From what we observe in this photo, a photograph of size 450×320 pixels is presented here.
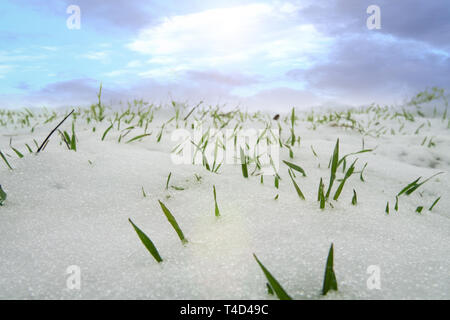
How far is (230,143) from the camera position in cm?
237

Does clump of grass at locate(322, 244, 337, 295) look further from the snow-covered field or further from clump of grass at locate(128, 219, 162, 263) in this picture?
clump of grass at locate(128, 219, 162, 263)

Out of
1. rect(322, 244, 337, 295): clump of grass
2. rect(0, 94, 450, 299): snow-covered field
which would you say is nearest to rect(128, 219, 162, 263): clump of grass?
rect(0, 94, 450, 299): snow-covered field

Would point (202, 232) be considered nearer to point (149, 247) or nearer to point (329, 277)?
point (149, 247)

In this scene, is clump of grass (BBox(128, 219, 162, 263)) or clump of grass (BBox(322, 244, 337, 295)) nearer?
clump of grass (BBox(322, 244, 337, 295))

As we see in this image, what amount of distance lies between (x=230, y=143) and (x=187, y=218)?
4.47 feet

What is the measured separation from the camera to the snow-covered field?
73 centimetres

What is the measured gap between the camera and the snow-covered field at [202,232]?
2.39 ft

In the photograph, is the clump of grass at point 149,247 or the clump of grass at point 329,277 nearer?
the clump of grass at point 329,277

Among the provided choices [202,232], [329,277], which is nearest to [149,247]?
[202,232]

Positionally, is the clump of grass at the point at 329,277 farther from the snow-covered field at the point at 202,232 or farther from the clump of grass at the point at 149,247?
the clump of grass at the point at 149,247

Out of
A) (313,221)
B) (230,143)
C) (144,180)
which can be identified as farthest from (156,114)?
(313,221)

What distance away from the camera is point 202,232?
0.95 m

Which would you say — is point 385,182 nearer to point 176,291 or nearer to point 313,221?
point 313,221

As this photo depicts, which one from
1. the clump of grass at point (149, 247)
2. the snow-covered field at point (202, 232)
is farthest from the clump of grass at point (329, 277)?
the clump of grass at point (149, 247)
